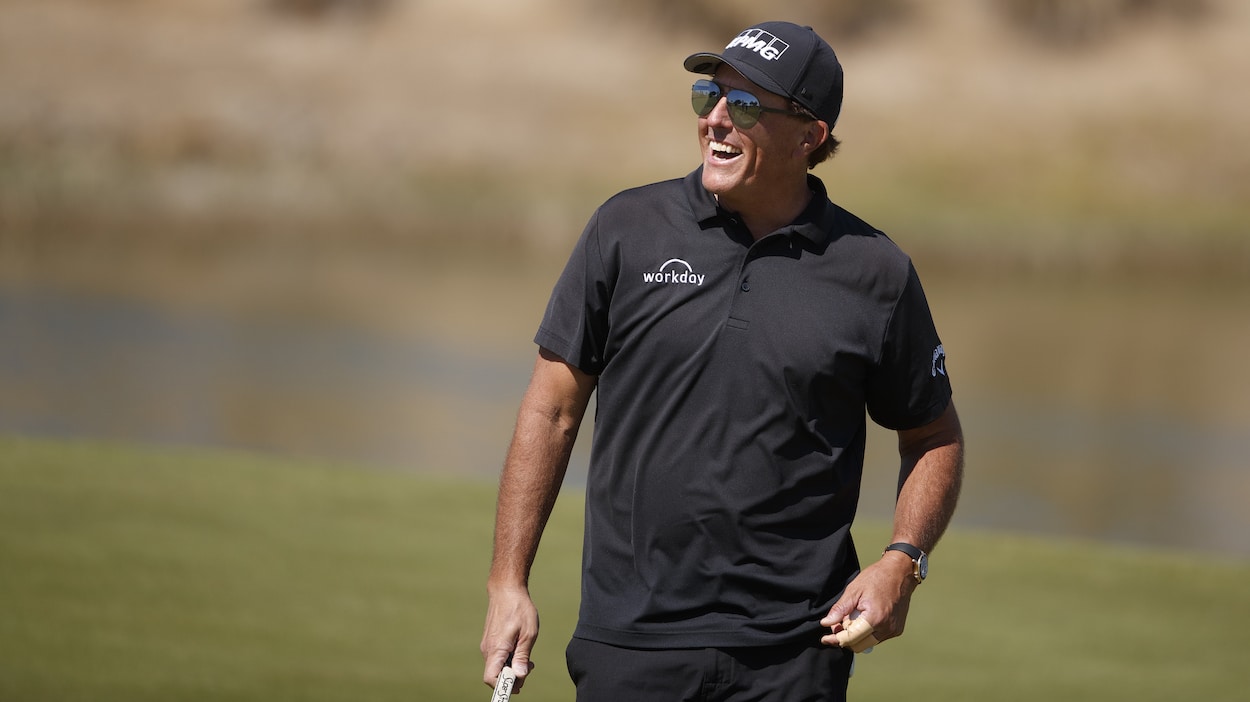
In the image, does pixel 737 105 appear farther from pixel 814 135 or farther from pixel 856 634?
pixel 856 634

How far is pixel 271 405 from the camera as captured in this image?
10523mm

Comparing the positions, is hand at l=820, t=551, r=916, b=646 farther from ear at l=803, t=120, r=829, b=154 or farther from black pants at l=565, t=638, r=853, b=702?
ear at l=803, t=120, r=829, b=154

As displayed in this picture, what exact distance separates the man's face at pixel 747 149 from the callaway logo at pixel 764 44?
0.13ft

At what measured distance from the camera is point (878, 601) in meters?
2.36

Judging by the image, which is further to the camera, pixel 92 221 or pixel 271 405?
pixel 92 221

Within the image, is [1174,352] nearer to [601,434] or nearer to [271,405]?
[271,405]

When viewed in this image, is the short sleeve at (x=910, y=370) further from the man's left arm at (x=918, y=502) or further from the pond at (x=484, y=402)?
the pond at (x=484, y=402)

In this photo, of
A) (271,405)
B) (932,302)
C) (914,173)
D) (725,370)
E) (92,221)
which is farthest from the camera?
(914,173)

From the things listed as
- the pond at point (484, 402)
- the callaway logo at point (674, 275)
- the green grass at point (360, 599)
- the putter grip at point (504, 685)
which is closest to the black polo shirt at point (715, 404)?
A: the callaway logo at point (674, 275)

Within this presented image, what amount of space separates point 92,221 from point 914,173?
39.8 feet

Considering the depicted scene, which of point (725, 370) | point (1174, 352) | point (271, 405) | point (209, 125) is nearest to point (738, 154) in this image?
point (725, 370)

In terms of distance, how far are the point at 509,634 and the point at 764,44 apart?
2.92 feet

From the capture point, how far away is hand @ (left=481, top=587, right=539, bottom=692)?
92.1 inches

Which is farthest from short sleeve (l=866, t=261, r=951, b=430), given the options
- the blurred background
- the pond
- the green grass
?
the pond
